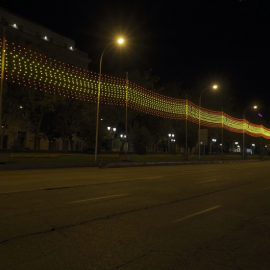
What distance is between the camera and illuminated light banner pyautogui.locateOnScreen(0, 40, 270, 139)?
25.5 m

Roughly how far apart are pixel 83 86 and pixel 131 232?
26.7m

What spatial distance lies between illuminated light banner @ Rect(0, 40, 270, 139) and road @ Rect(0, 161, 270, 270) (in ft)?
56.0

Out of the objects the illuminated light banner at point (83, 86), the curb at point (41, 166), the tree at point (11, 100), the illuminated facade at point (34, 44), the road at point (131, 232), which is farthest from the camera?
the illuminated facade at point (34, 44)

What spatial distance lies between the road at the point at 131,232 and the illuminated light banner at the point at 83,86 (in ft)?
56.0

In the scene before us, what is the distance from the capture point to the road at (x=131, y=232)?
171 inches

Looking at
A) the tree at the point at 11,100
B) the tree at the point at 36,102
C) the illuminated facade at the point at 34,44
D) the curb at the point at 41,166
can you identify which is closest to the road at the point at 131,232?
the curb at the point at 41,166

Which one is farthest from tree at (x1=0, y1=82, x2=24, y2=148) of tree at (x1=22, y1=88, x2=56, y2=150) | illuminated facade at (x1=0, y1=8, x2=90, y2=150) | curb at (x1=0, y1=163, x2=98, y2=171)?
curb at (x1=0, y1=163, x2=98, y2=171)

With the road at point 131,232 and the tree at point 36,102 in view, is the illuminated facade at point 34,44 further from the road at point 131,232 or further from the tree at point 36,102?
the road at point 131,232

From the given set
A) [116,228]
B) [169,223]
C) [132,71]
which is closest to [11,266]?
[116,228]

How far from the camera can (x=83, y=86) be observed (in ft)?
102

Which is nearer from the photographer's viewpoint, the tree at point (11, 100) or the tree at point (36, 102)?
the tree at point (11, 100)

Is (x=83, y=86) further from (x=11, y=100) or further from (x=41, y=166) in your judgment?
(x=41, y=166)

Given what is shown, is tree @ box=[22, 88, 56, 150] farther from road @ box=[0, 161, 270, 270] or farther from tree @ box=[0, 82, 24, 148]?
road @ box=[0, 161, 270, 270]

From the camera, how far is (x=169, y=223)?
661 centimetres
